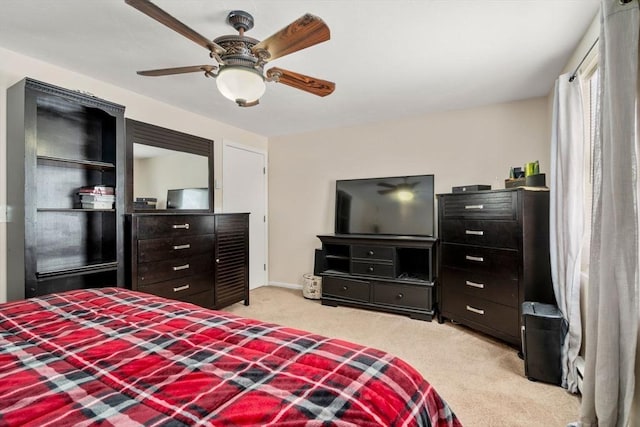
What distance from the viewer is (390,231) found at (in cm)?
380

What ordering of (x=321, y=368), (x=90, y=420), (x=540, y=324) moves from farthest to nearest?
1. (x=540, y=324)
2. (x=321, y=368)
3. (x=90, y=420)

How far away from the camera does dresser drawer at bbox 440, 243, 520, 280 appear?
256cm

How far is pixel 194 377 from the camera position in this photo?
0.87 m

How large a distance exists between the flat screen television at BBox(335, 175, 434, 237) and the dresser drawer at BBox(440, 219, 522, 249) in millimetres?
480

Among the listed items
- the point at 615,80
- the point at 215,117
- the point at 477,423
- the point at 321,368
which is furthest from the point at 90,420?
the point at 215,117

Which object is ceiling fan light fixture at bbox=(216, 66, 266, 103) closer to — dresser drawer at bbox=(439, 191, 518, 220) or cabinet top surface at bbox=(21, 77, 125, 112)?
cabinet top surface at bbox=(21, 77, 125, 112)

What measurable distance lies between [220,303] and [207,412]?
2912mm

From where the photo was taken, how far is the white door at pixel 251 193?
4219 millimetres

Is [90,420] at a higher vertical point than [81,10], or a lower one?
lower

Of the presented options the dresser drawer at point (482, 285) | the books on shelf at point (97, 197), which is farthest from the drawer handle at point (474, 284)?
the books on shelf at point (97, 197)

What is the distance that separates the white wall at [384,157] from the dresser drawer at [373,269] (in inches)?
36.9

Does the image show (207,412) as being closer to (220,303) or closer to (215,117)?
(220,303)

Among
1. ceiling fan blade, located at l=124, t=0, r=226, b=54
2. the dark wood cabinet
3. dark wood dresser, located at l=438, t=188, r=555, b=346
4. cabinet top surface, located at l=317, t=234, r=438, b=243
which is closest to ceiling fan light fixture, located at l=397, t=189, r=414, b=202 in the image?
cabinet top surface, located at l=317, t=234, r=438, b=243

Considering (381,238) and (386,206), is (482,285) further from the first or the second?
(386,206)
